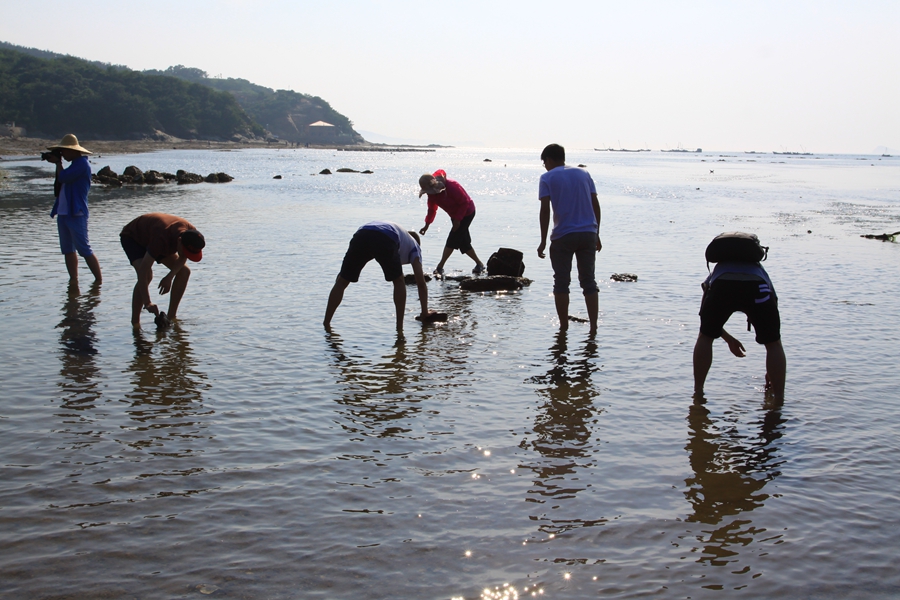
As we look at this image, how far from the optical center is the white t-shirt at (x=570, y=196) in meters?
8.07

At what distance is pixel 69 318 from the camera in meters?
8.21

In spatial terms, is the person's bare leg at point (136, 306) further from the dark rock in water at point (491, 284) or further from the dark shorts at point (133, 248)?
the dark rock in water at point (491, 284)

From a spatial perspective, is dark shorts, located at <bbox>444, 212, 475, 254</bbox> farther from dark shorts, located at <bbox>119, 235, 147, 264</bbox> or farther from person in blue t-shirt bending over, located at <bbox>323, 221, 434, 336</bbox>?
dark shorts, located at <bbox>119, 235, 147, 264</bbox>

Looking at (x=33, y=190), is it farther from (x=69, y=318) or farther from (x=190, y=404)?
(x=190, y=404)

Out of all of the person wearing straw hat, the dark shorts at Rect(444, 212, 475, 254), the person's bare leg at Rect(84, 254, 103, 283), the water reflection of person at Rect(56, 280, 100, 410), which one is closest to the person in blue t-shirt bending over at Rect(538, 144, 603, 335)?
the dark shorts at Rect(444, 212, 475, 254)

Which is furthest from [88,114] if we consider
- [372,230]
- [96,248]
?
[372,230]

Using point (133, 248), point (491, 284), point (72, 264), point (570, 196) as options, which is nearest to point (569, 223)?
point (570, 196)

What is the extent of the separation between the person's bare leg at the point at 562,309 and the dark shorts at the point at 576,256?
69 mm

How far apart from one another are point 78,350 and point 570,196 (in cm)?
534

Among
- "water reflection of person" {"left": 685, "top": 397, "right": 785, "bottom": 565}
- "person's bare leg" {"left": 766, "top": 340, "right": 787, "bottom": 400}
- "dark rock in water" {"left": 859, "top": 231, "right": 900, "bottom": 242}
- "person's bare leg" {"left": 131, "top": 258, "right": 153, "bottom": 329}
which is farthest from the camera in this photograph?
"dark rock in water" {"left": 859, "top": 231, "right": 900, "bottom": 242}

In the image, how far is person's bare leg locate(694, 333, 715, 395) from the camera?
5.66 meters

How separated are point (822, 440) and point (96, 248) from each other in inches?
502

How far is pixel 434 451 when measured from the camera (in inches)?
190

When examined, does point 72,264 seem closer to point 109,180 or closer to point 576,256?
point 576,256
